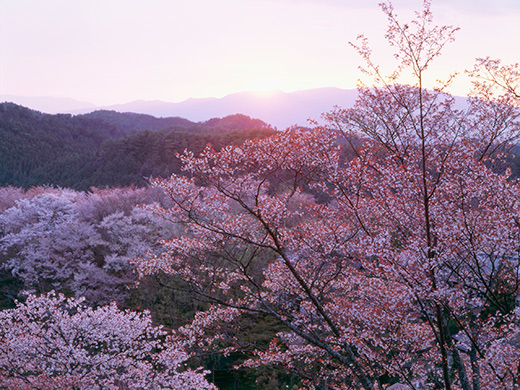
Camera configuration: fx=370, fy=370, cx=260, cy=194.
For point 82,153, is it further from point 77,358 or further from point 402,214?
point 402,214

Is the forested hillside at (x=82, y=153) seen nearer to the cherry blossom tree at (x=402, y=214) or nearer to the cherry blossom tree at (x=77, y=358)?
the cherry blossom tree at (x=77, y=358)

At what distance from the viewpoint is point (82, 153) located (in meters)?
65.8

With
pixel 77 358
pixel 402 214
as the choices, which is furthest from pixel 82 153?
pixel 402 214

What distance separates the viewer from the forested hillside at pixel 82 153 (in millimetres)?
51031

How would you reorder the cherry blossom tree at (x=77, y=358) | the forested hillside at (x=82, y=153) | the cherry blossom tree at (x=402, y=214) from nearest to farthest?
the cherry blossom tree at (x=402, y=214), the cherry blossom tree at (x=77, y=358), the forested hillside at (x=82, y=153)

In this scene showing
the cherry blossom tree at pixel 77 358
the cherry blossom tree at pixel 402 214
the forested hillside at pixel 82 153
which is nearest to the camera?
the cherry blossom tree at pixel 402 214

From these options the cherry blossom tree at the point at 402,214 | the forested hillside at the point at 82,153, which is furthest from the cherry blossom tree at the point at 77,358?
the forested hillside at the point at 82,153

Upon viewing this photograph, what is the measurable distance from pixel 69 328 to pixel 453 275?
12.3m

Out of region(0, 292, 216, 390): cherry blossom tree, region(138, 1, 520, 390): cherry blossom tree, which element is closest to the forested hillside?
region(0, 292, 216, 390): cherry blossom tree

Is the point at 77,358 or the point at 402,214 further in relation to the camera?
the point at 77,358

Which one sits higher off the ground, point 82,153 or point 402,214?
point 402,214

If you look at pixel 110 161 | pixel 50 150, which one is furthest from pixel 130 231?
pixel 50 150

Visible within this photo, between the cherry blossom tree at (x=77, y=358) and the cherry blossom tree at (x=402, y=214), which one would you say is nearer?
the cherry blossom tree at (x=402, y=214)

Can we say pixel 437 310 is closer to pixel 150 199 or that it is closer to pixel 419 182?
pixel 419 182
